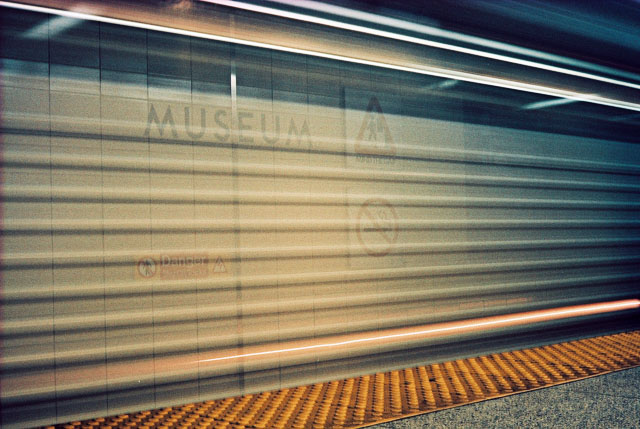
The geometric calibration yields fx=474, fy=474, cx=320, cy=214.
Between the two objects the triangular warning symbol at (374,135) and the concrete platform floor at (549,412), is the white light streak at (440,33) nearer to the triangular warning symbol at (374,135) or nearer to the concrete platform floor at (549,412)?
the triangular warning symbol at (374,135)

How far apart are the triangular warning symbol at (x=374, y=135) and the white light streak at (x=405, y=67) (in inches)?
12.8

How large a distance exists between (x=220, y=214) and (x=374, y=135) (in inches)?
49.0

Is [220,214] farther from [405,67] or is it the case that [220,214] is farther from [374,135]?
[405,67]

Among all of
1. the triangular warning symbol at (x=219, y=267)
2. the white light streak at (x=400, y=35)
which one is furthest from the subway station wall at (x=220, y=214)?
the white light streak at (x=400, y=35)

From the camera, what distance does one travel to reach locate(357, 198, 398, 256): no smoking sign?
318 cm

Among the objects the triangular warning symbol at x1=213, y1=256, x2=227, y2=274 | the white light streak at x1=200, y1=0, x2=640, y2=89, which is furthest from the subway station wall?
the white light streak at x1=200, y1=0, x2=640, y2=89

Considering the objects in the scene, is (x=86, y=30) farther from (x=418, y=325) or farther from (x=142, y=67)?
(x=418, y=325)

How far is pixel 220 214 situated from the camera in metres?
2.68

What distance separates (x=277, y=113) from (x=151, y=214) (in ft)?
3.18

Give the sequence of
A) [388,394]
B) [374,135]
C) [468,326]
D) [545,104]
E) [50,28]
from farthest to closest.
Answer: [545,104] → [468,326] → [374,135] → [388,394] → [50,28]

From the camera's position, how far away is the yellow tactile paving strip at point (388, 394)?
7.47 ft

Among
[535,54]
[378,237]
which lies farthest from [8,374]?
[535,54]

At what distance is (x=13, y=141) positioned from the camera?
2.21 meters

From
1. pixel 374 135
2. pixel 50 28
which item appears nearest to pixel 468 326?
pixel 374 135
